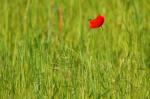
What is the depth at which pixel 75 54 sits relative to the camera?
3.86 meters

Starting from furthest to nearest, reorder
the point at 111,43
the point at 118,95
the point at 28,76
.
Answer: the point at 111,43 < the point at 28,76 < the point at 118,95

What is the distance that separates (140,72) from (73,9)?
1630mm

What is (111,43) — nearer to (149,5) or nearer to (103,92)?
(149,5)

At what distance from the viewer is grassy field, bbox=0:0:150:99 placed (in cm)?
355

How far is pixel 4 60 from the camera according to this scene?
3881 millimetres

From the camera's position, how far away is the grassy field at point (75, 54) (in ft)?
11.6

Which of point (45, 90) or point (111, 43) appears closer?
point (45, 90)

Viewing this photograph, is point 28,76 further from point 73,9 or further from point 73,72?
point 73,9

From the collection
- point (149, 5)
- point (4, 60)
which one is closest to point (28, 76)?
point (4, 60)

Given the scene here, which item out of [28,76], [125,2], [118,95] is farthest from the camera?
[125,2]

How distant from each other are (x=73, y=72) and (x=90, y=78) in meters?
0.16

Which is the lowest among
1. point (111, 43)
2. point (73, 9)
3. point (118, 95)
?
point (118, 95)

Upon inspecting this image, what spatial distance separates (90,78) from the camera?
3.55m

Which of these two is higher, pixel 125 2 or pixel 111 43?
pixel 125 2
